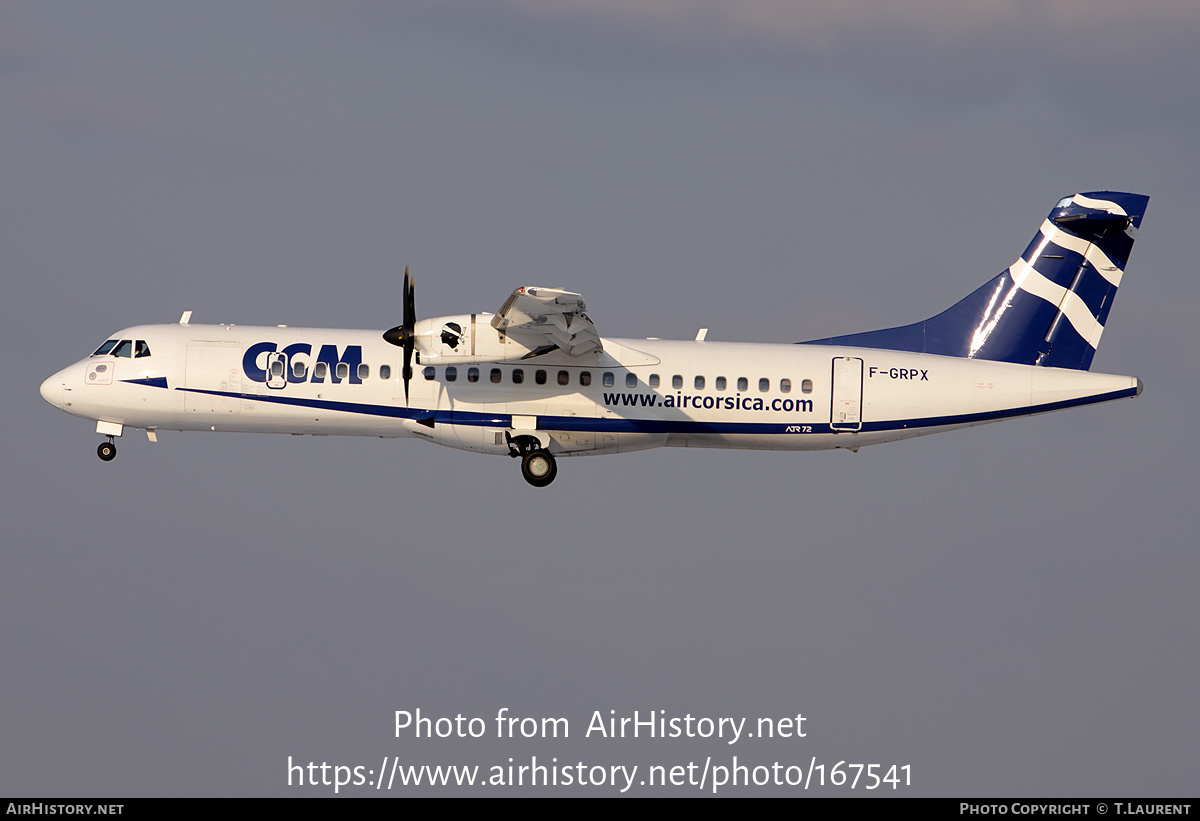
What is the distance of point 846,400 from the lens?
1060 inches

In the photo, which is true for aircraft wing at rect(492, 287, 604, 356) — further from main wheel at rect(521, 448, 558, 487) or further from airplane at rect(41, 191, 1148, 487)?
main wheel at rect(521, 448, 558, 487)

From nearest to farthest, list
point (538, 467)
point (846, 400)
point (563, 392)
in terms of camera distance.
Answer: point (563, 392) → point (538, 467) → point (846, 400)

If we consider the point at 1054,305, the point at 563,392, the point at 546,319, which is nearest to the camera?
the point at 546,319

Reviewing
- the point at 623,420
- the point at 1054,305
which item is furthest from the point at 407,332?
the point at 1054,305

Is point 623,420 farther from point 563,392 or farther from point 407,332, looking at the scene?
point 407,332

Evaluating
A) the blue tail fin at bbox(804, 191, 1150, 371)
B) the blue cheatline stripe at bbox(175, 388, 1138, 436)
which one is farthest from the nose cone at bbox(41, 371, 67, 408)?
the blue tail fin at bbox(804, 191, 1150, 371)

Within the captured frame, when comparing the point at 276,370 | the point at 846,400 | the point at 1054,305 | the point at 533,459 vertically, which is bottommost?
the point at 533,459

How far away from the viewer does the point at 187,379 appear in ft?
87.4

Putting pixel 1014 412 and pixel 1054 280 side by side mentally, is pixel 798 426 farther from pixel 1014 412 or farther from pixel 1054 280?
pixel 1054 280

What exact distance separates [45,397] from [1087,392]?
64.5 ft

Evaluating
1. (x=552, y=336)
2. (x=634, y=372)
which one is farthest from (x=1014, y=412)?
(x=552, y=336)

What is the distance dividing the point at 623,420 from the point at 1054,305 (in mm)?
8913

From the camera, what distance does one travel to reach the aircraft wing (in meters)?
23.3

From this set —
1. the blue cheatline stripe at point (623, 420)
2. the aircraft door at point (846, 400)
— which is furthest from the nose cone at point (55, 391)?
the aircraft door at point (846, 400)
